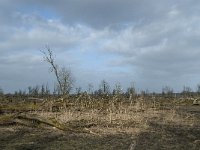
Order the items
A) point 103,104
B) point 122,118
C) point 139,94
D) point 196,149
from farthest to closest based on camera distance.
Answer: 1. point 139,94
2. point 103,104
3. point 122,118
4. point 196,149

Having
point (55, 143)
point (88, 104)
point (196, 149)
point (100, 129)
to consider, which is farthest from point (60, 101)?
point (196, 149)

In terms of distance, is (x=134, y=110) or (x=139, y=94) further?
(x=139, y=94)

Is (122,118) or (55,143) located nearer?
(55,143)

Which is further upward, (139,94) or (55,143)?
(139,94)

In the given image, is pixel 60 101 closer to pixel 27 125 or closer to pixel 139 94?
→ pixel 139 94

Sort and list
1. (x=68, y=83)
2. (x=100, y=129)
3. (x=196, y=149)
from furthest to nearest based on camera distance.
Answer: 1. (x=68, y=83)
2. (x=100, y=129)
3. (x=196, y=149)

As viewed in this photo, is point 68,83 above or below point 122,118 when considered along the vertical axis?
above

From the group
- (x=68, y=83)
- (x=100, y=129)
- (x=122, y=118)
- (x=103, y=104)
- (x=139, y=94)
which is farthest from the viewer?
(x=68, y=83)

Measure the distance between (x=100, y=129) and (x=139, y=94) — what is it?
399 inches

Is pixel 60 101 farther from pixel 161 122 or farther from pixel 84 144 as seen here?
pixel 84 144

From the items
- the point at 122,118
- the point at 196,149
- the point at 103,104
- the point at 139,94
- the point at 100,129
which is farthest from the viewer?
the point at 139,94

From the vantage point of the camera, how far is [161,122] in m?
21.5

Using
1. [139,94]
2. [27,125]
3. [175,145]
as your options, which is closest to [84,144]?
[175,145]

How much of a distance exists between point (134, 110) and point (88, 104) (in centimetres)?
270
